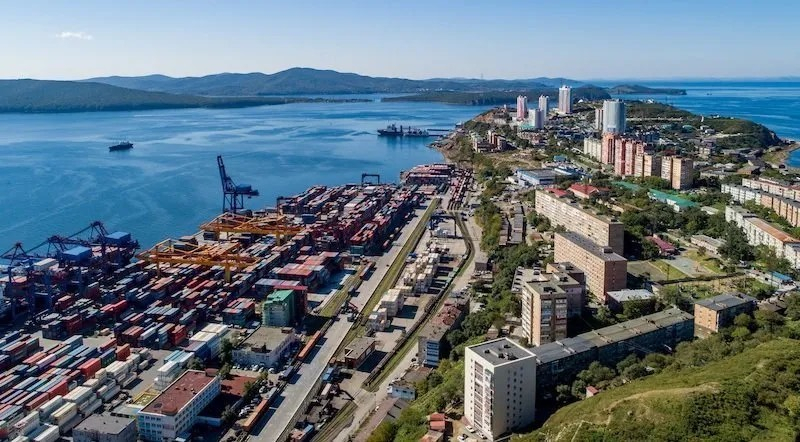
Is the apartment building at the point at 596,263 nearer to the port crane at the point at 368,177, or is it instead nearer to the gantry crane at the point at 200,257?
the gantry crane at the point at 200,257

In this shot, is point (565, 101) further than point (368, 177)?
Yes

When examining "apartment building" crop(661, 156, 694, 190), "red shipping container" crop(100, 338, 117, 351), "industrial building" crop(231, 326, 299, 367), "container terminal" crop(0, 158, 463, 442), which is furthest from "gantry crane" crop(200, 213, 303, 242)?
"apartment building" crop(661, 156, 694, 190)

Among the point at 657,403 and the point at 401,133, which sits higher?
the point at 401,133

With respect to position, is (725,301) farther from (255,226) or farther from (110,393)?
(255,226)

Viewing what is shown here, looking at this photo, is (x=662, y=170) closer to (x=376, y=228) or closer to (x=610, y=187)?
(x=610, y=187)

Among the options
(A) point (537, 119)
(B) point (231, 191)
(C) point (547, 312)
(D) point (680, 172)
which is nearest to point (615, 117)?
(A) point (537, 119)

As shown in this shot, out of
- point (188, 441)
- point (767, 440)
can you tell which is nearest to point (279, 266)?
point (188, 441)

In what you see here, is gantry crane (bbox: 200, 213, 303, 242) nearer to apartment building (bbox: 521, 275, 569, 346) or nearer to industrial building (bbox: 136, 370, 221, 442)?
industrial building (bbox: 136, 370, 221, 442)
